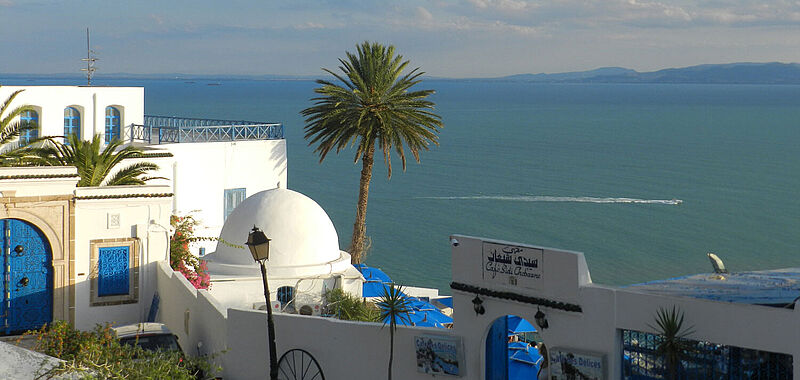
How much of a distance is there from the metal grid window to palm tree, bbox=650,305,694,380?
Result: 70 mm

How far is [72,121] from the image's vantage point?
35.5m

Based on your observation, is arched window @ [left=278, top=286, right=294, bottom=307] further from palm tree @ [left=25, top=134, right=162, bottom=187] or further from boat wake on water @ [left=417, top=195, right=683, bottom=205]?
boat wake on water @ [left=417, top=195, right=683, bottom=205]

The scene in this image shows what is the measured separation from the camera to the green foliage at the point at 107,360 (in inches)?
478

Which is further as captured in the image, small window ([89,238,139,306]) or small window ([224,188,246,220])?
small window ([224,188,246,220])

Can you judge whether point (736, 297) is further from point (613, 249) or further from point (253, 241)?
point (613, 249)

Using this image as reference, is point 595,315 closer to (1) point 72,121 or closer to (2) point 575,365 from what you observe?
(2) point 575,365

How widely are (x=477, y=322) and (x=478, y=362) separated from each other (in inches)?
25.3

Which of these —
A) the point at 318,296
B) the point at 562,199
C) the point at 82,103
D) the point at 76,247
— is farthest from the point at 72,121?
the point at 562,199

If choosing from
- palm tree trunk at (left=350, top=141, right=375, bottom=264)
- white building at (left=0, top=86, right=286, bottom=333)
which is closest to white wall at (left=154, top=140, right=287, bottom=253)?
palm tree trunk at (left=350, top=141, right=375, bottom=264)

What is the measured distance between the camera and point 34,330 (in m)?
20.8

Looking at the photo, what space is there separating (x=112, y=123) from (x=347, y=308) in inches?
665

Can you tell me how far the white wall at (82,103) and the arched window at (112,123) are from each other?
18 cm

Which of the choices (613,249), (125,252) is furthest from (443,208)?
(125,252)

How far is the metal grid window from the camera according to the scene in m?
12.5
